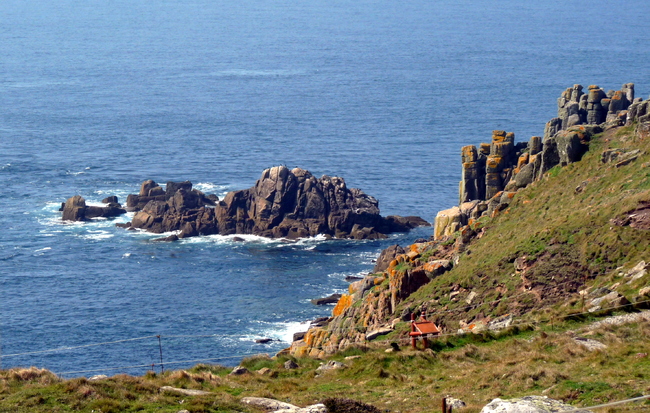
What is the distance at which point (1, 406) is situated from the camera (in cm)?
2789

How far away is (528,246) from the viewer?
52344mm

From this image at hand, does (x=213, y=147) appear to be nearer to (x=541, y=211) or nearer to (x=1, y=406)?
(x=541, y=211)

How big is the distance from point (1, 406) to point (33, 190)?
140 m

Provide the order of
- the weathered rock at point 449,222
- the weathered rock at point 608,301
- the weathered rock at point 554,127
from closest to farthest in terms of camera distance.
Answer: the weathered rock at point 608,301 → the weathered rock at point 449,222 → the weathered rock at point 554,127

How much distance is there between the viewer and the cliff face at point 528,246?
47062 millimetres

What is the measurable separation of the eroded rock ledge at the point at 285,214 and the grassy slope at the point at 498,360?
3027 inches

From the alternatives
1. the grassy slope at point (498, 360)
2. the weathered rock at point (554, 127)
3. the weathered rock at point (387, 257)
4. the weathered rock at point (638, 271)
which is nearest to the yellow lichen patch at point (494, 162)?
the weathered rock at point (554, 127)

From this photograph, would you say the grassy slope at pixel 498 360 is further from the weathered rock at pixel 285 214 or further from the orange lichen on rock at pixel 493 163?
the weathered rock at pixel 285 214

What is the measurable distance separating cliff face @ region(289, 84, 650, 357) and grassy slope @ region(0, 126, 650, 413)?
119 mm

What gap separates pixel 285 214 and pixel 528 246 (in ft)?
280

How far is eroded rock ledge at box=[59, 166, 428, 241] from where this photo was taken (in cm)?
13400

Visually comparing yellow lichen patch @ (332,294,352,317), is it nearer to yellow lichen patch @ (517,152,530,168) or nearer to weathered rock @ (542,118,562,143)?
yellow lichen patch @ (517,152,530,168)

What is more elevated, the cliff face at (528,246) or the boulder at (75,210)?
the cliff face at (528,246)

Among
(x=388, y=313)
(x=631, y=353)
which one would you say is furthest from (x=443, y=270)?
(x=631, y=353)
